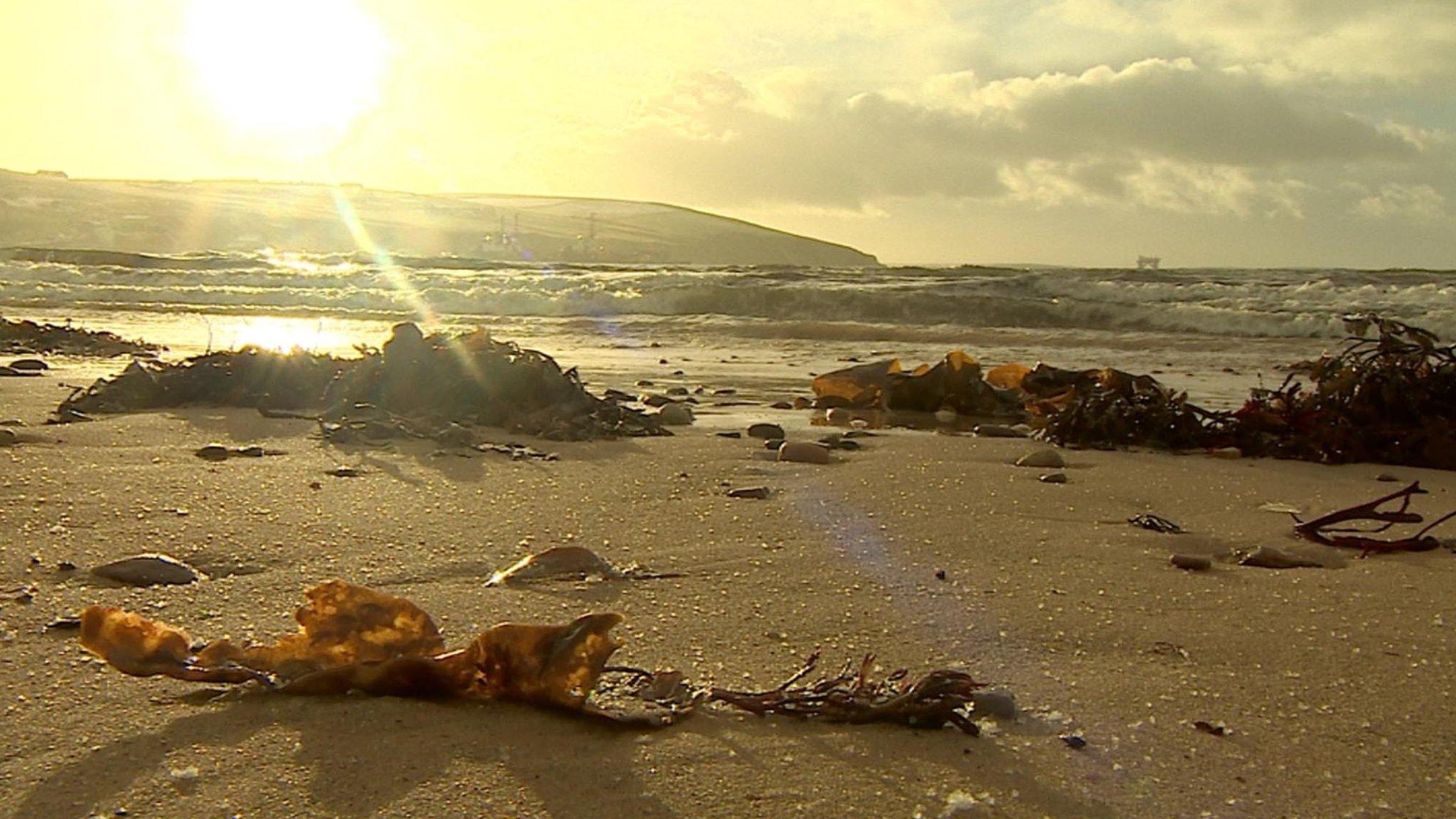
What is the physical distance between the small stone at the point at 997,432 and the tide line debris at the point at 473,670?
10.6 feet

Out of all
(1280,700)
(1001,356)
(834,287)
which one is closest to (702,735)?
(1280,700)

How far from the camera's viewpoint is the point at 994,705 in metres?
1.43

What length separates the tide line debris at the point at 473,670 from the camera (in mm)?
1389

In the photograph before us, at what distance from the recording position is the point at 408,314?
1403 centimetres

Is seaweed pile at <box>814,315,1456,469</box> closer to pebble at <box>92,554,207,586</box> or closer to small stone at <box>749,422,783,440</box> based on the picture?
small stone at <box>749,422,783,440</box>

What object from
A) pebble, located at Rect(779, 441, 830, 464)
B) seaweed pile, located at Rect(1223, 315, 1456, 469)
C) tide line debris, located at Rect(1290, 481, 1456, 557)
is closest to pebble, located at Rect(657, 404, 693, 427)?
pebble, located at Rect(779, 441, 830, 464)

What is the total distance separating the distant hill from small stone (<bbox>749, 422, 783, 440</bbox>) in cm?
3158

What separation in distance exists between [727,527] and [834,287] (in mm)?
14053

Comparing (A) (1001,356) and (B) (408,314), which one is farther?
(B) (408,314)

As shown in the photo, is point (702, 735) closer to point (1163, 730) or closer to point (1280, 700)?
point (1163, 730)

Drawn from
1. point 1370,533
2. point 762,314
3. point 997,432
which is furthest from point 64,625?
point 762,314

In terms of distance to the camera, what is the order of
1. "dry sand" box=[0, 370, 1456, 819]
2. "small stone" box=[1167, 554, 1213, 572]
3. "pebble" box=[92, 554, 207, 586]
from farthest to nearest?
"small stone" box=[1167, 554, 1213, 572], "pebble" box=[92, 554, 207, 586], "dry sand" box=[0, 370, 1456, 819]

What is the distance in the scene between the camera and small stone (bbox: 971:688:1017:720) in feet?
4.66

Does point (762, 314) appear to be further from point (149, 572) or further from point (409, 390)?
point (149, 572)
